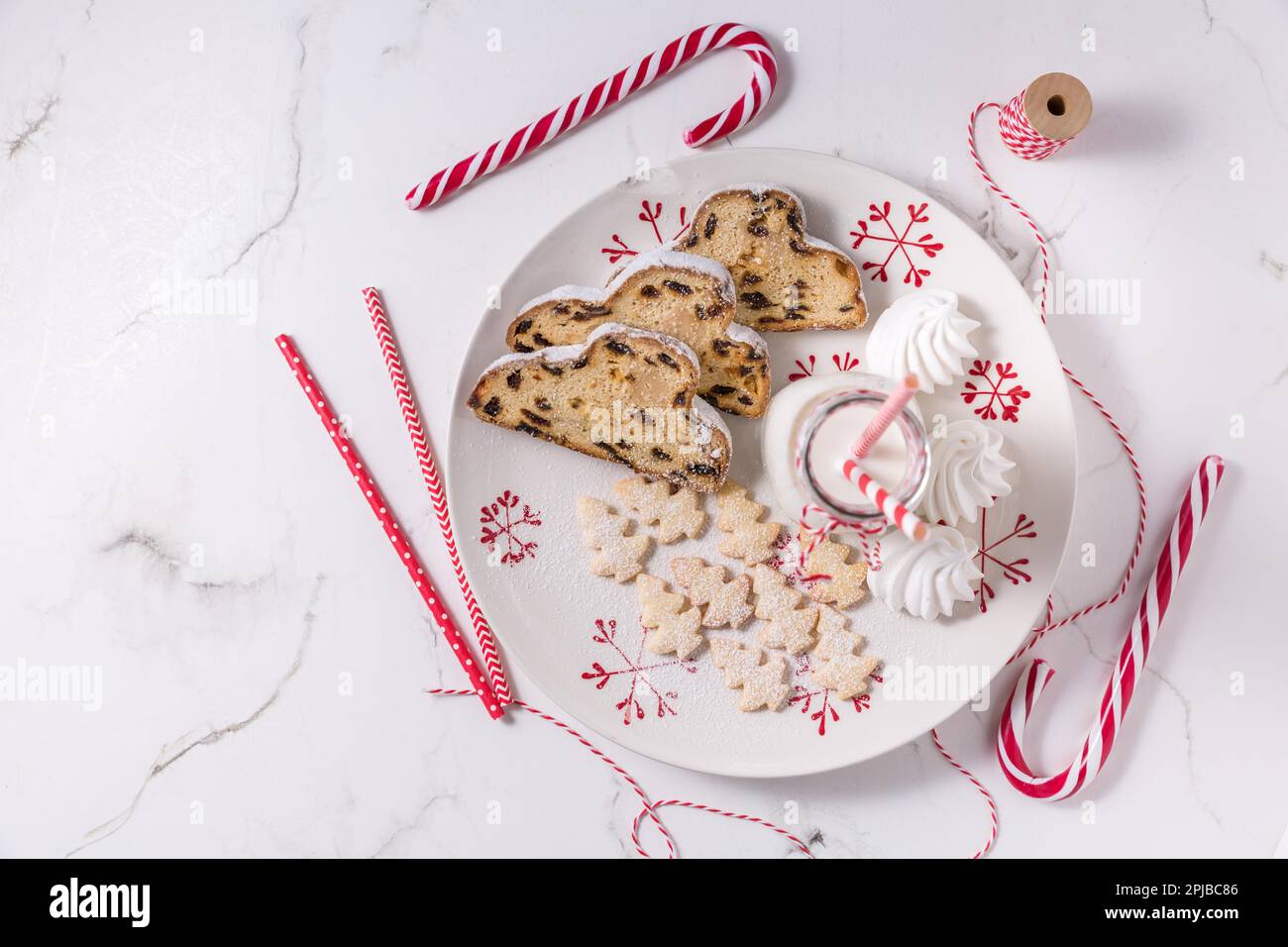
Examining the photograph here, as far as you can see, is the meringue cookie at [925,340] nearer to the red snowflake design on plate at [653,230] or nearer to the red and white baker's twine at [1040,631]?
the red and white baker's twine at [1040,631]

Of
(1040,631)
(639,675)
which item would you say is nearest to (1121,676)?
(1040,631)

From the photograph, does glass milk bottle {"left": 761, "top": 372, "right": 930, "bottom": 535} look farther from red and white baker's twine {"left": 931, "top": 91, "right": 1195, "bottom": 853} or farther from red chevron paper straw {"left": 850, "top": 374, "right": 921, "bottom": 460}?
red and white baker's twine {"left": 931, "top": 91, "right": 1195, "bottom": 853}

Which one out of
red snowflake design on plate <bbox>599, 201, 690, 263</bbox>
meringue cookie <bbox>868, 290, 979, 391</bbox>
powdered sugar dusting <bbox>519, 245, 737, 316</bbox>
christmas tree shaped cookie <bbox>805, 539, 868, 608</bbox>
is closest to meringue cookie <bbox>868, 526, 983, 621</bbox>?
christmas tree shaped cookie <bbox>805, 539, 868, 608</bbox>

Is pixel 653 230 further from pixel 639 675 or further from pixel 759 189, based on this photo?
pixel 639 675

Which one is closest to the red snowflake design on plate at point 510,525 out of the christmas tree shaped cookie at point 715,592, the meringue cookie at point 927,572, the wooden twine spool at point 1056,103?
the christmas tree shaped cookie at point 715,592
